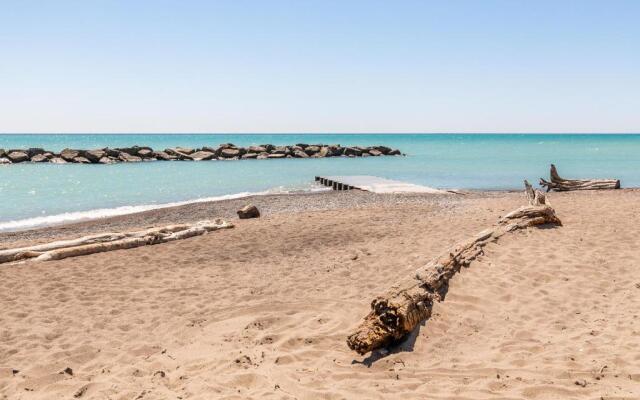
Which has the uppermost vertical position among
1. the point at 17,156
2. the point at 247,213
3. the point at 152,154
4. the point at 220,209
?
the point at 152,154

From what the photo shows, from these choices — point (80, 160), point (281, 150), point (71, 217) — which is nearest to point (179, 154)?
point (80, 160)

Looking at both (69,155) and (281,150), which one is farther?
(281,150)

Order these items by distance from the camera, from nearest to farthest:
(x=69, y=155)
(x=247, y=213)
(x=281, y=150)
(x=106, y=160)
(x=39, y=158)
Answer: (x=247, y=213) → (x=106, y=160) → (x=69, y=155) → (x=39, y=158) → (x=281, y=150)

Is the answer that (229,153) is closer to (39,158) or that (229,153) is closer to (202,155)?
(202,155)

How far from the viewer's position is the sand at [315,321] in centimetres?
512

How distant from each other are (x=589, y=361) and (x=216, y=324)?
4.53m

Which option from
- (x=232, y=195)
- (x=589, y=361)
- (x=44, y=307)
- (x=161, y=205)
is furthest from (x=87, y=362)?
(x=232, y=195)

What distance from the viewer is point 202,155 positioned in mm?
55250

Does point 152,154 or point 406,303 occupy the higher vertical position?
point 152,154

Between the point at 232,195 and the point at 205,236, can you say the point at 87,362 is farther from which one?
the point at 232,195

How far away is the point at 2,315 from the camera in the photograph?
7355 millimetres

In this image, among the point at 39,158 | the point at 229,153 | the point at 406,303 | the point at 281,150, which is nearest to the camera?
the point at 406,303

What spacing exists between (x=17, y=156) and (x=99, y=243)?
4915cm

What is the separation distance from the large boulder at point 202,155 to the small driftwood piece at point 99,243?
42.3 metres
